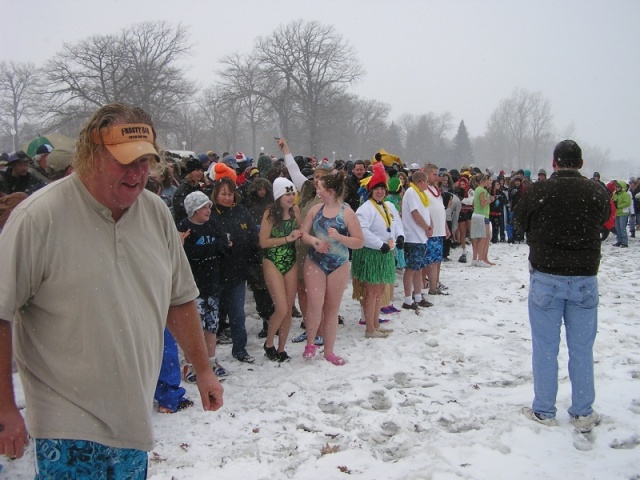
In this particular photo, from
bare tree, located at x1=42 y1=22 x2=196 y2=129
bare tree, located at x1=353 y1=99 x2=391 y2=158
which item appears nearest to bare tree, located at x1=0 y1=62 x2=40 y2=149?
bare tree, located at x1=42 y1=22 x2=196 y2=129

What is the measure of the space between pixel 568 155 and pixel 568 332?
1466 mm

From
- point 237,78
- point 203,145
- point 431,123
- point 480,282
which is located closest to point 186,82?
point 237,78

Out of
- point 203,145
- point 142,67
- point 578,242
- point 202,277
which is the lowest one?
point 202,277

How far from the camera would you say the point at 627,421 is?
4.23m

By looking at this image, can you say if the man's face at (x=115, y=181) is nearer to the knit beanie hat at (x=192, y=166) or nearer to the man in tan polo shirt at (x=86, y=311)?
the man in tan polo shirt at (x=86, y=311)

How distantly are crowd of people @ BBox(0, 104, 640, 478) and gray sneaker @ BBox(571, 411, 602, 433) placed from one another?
5 centimetres

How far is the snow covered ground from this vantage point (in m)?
3.64

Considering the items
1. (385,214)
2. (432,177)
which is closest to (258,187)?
(385,214)

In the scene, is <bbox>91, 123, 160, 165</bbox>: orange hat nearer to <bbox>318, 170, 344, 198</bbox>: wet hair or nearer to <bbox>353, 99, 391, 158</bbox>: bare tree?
<bbox>318, 170, 344, 198</bbox>: wet hair

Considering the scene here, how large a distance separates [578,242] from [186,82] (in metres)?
37.1

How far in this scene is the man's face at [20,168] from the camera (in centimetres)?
683

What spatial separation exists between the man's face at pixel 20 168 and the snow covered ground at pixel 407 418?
10.0 feet

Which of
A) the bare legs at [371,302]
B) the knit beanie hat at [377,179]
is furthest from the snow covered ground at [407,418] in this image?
Answer: the knit beanie hat at [377,179]

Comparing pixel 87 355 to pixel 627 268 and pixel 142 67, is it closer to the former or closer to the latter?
pixel 627 268
